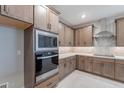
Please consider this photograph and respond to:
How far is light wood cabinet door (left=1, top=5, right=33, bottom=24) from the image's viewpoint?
1.57 metres

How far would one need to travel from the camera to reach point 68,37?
513cm

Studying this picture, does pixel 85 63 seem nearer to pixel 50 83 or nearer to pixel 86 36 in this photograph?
pixel 86 36

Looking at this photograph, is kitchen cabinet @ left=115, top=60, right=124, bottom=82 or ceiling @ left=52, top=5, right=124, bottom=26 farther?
kitchen cabinet @ left=115, top=60, right=124, bottom=82

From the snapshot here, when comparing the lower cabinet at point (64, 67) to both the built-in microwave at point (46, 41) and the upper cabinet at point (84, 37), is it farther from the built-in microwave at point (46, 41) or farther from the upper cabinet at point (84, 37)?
the upper cabinet at point (84, 37)

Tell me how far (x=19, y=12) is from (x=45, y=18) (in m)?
0.84

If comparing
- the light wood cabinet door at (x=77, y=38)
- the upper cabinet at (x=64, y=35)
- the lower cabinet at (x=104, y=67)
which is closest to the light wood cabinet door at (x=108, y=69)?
the lower cabinet at (x=104, y=67)

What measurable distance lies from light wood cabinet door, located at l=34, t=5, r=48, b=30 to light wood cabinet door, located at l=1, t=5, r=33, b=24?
16cm

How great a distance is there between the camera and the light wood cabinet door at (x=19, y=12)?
5.15 feet

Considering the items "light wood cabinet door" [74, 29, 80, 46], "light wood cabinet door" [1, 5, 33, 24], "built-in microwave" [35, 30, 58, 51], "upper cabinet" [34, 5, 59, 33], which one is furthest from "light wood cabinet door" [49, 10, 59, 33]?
"light wood cabinet door" [74, 29, 80, 46]

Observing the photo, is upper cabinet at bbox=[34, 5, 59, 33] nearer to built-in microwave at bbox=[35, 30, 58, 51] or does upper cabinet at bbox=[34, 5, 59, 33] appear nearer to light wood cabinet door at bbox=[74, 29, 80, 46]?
built-in microwave at bbox=[35, 30, 58, 51]

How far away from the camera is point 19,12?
182 cm

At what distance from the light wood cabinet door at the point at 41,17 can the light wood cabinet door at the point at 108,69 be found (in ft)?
8.97

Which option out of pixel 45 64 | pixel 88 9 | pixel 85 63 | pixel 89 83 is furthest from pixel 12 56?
pixel 85 63

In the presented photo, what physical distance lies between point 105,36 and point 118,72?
63.0 inches
